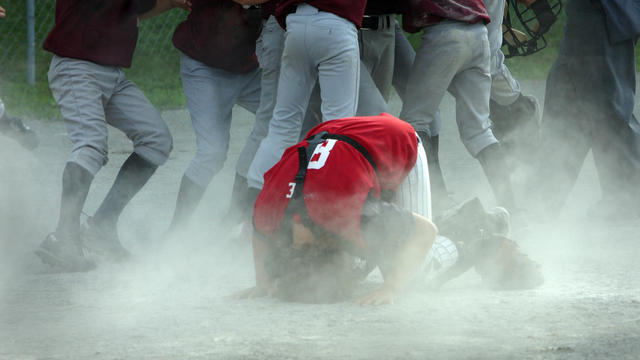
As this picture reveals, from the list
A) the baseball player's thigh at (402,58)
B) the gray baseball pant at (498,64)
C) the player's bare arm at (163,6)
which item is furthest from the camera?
the baseball player's thigh at (402,58)

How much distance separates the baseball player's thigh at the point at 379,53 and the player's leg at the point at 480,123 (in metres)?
0.34

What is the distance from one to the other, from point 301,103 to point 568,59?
5.18 ft

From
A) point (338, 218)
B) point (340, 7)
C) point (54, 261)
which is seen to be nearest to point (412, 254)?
point (338, 218)

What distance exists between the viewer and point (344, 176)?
3.43 m

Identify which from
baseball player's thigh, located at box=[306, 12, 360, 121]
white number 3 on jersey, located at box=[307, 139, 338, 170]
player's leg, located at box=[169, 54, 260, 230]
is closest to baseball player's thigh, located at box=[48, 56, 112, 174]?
player's leg, located at box=[169, 54, 260, 230]

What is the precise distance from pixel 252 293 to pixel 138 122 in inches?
51.9

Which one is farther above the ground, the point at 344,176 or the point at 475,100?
the point at 344,176

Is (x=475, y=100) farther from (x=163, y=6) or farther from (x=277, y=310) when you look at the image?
(x=277, y=310)

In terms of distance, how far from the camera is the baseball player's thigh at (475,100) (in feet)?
16.4

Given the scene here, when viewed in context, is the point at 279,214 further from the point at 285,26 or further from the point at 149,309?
the point at 285,26

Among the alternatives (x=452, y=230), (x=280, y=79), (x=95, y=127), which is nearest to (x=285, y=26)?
(x=280, y=79)

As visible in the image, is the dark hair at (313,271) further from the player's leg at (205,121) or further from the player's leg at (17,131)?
the player's leg at (17,131)

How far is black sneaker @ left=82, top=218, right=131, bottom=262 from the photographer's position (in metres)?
4.63

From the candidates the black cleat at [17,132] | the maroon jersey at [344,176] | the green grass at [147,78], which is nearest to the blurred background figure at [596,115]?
→ the maroon jersey at [344,176]
